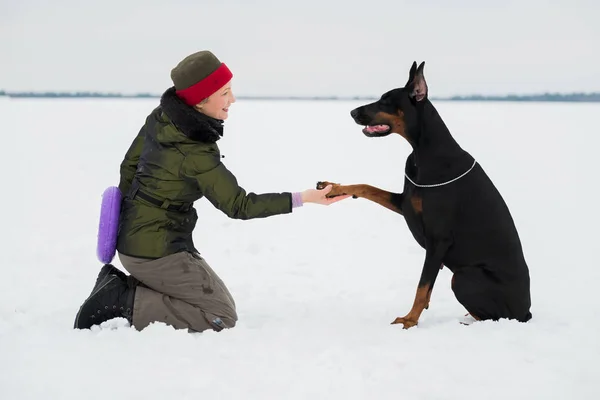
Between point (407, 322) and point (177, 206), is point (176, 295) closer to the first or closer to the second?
point (177, 206)

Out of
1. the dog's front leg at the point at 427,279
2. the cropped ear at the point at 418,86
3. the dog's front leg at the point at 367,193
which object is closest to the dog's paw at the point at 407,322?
the dog's front leg at the point at 427,279

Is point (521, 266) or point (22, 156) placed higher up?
point (521, 266)

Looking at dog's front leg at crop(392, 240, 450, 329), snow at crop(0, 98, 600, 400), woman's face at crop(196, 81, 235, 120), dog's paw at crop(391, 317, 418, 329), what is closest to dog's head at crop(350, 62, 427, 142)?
dog's front leg at crop(392, 240, 450, 329)

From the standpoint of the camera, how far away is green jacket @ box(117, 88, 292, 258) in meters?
3.51

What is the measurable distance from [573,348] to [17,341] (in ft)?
10.2

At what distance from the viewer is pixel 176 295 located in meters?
3.73

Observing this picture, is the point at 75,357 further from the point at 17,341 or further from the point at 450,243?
the point at 450,243

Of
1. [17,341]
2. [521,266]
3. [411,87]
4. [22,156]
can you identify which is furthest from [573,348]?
[22,156]

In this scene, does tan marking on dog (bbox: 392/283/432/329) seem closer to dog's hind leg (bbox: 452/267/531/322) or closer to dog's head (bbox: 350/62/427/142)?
dog's hind leg (bbox: 452/267/531/322)

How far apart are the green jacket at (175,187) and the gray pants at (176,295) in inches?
3.0

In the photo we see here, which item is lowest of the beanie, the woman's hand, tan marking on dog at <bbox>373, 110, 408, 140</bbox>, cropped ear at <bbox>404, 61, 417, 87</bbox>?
the woman's hand

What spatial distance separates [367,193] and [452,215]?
1.80 feet

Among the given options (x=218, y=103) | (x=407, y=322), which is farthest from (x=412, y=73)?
(x=407, y=322)

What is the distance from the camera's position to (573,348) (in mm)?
3387
